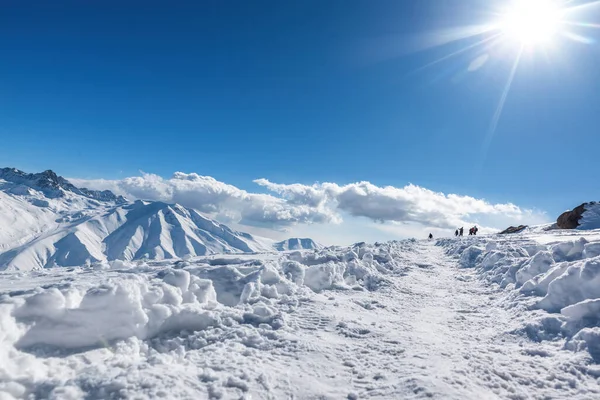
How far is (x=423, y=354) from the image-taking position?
6781 mm

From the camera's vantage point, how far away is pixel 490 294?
12.8 metres

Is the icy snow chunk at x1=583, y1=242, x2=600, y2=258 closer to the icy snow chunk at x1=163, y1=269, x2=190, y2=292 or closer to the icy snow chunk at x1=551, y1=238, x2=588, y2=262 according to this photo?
the icy snow chunk at x1=551, y1=238, x2=588, y2=262

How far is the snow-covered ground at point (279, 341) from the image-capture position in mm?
5246

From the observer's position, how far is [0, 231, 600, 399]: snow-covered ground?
525 centimetres

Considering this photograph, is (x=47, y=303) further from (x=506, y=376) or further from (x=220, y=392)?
(x=506, y=376)

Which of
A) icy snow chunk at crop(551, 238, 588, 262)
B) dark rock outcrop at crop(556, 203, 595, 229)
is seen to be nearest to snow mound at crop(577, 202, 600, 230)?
dark rock outcrop at crop(556, 203, 595, 229)

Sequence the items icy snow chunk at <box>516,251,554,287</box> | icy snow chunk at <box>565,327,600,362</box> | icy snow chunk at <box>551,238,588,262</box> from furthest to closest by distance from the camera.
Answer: icy snow chunk at <box>551,238,588,262</box>, icy snow chunk at <box>516,251,554,287</box>, icy snow chunk at <box>565,327,600,362</box>

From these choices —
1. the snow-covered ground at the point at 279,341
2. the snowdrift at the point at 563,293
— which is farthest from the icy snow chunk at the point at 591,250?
the snow-covered ground at the point at 279,341

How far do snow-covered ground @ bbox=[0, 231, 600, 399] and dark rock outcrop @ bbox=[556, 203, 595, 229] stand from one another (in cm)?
4009

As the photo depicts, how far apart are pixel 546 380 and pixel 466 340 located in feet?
6.89

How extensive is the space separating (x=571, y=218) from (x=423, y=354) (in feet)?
158

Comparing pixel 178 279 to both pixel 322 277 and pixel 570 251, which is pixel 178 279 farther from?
pixel 570 251

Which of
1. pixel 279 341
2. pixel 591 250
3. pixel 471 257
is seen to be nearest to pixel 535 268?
pixel 591 250

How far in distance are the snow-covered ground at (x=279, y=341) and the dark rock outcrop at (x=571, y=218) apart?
40092 mm
